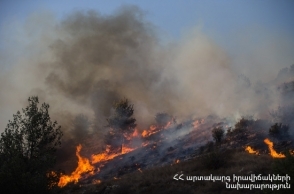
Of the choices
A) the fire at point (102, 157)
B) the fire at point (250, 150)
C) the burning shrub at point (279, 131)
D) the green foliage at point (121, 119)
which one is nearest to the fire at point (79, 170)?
the fire at point (102, 157)

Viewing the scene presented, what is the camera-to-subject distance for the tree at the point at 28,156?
13.6 m

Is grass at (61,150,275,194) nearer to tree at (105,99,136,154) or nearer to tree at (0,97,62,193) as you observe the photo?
tree at (0,97,62,193)

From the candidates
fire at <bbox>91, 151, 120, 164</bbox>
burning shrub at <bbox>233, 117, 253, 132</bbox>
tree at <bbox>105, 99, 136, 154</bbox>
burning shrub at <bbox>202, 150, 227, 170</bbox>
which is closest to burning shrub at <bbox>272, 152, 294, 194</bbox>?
burning shrub at <bbox>202, 150, 227, 170</bbox>

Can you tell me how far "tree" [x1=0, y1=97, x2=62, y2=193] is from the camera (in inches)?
537

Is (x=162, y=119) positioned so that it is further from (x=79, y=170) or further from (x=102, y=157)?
(x=79, y=170)

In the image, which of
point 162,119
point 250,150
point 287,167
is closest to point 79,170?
point 250,150

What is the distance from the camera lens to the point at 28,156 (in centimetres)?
1619

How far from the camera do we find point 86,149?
171 feet

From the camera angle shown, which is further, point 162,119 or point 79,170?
point 162,119

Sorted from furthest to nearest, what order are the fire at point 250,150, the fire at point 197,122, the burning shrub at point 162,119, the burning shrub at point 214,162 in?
the burning shrub at point 162,119
the fire at point 197,122
the fire at point 250,150
the burning shrub at point 214,162

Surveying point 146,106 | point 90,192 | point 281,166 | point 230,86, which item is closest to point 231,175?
point 281,166

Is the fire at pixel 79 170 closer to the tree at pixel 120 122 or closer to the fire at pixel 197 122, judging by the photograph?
the tree at pixel 120 122

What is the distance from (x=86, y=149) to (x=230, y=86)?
139 ft

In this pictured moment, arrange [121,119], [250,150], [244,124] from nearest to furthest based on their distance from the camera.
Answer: [250,150] < [244,124] < [121,119]
